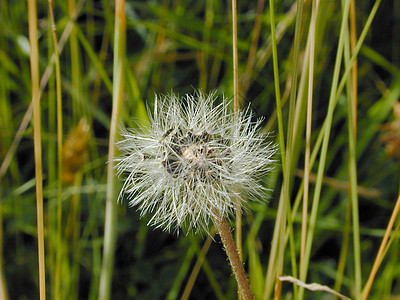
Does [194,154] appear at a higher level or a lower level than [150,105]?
lower

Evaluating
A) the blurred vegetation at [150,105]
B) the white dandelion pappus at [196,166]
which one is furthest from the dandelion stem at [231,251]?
the blurred vegetation at [150,105]

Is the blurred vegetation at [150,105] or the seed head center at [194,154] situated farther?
the blurred vegetation at [150,105]

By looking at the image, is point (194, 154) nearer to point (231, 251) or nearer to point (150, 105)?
point (231, 251)

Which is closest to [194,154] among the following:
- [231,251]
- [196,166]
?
[196,166]

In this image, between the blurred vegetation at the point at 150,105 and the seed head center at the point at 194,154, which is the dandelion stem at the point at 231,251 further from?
the blurred vegetation at the point at 150,105

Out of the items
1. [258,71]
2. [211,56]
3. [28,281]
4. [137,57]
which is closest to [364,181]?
[258,71]

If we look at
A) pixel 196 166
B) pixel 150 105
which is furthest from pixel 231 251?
pixel 150 105

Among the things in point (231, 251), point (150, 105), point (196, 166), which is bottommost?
point (231, 251)

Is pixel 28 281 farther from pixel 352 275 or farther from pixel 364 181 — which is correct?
pixel 364 181

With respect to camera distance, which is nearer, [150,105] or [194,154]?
[194,154]
